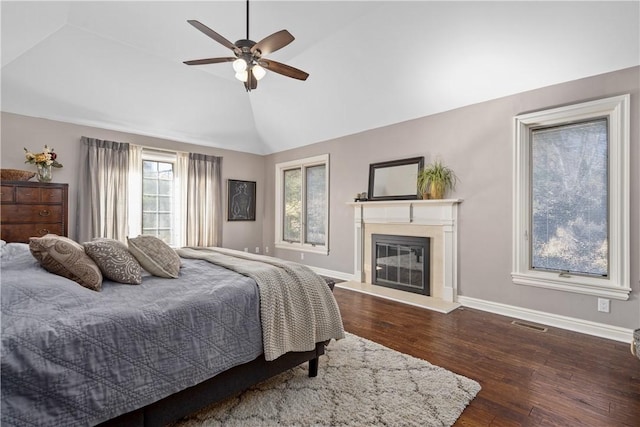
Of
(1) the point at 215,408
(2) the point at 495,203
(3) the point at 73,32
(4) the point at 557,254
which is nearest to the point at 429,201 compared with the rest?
(2) the point at 495,203

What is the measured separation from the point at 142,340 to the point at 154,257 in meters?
0.82

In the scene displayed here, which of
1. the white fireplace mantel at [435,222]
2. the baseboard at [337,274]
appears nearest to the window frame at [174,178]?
the baseboard at [337,274]

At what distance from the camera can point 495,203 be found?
369 centimetres

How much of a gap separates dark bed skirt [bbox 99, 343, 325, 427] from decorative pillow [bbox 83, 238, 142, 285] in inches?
27.6

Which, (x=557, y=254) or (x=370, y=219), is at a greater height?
(x=370, y=219)

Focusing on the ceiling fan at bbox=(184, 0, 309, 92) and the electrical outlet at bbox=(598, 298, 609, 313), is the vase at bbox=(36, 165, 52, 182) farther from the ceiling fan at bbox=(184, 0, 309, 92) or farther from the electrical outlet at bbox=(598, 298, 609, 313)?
the electrical outlet at bbox=(598, 298, 609, 313)

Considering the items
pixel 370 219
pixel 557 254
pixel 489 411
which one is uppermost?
pixel 370 219

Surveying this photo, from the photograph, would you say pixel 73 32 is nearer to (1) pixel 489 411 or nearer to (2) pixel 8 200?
(2) pixel 8 200

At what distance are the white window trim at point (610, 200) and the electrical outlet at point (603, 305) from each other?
62mm

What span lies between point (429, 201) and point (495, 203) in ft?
2.51

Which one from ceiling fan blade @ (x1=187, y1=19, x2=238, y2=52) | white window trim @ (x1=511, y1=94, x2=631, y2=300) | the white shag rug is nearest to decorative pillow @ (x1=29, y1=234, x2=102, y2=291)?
the white shag rug

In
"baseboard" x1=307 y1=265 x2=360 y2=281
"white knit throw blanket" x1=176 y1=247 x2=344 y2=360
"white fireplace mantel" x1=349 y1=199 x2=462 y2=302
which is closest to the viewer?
"white knit throw blanket" x1=176 y1=247 x2=344 y2=360

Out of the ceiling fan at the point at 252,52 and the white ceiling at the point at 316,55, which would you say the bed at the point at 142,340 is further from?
the white ceiling at the point at 316,55

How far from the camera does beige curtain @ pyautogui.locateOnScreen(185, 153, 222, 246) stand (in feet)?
18.5
